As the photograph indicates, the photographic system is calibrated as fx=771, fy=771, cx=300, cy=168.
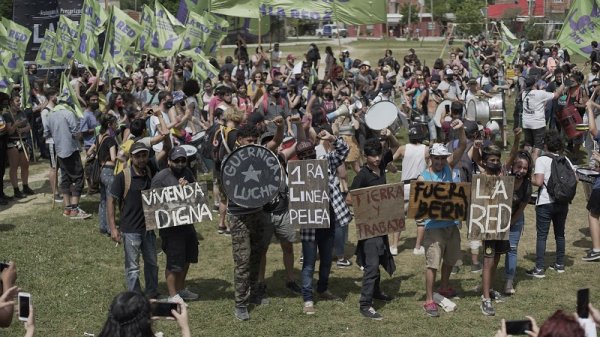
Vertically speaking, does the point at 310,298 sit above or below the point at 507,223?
below

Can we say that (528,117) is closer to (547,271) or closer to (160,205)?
(547,271)

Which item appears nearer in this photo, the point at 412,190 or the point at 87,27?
the point at 412,190

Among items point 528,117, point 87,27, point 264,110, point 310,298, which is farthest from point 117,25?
point 310,298

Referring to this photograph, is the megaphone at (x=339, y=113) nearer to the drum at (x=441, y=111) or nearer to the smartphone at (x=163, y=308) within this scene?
the drum at (x=441, y=111)

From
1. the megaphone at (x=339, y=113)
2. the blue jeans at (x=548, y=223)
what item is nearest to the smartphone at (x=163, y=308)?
the blue jeans at (x=548, y=223)

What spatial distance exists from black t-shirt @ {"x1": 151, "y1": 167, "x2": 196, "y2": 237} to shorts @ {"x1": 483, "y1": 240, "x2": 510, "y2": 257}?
3.38 metres

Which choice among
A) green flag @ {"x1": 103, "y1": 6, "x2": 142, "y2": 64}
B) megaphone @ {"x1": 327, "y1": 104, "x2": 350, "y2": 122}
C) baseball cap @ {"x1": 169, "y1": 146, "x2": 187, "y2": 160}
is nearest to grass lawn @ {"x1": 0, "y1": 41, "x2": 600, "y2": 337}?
baseball cap @ {"x1": 169, "y1": 146, "x2": 187, "y2": 160}

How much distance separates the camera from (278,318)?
8688 mm

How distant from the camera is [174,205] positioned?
8.50 m

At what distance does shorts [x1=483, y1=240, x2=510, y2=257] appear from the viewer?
868 cm

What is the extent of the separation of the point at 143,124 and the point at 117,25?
11538 millimetres

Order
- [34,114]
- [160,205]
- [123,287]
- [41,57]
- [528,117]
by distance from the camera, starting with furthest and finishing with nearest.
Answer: [41,57] < [34,114] < [528,117] < [123,287] < [160,205]

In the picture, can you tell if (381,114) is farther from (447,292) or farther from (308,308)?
(308,308)

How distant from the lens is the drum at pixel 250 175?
26.9 feet
